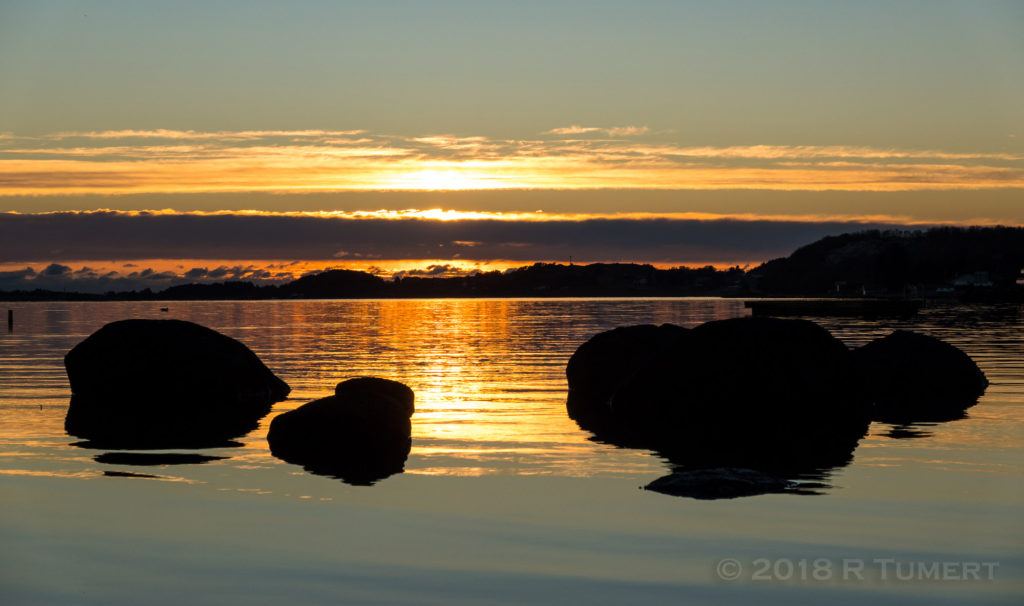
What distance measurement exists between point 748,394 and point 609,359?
10.1 meters

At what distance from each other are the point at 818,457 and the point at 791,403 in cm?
302

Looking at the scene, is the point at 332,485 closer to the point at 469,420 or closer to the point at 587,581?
the point at 587,581

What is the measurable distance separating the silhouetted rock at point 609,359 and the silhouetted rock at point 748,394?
22.7 ft

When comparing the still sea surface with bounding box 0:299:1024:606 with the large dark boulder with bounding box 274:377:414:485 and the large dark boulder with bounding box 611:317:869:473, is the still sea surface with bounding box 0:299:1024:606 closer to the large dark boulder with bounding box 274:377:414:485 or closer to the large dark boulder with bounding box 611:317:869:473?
the large dark boulder with bounding box 274:377:414:485

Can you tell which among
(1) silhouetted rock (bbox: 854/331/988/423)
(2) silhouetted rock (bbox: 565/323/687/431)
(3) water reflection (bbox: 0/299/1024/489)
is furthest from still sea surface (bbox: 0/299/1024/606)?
(2) silhouetted rock (bbox: 565/323/687/431)

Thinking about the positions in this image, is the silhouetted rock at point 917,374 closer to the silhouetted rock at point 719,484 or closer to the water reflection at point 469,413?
the water reflection at point 469,413

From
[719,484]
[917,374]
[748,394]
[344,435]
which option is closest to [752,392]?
[748,394]

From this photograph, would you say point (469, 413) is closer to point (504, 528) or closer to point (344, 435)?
point (344, 435)

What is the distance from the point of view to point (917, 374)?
31344 mm

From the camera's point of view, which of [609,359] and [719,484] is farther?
[609,359]

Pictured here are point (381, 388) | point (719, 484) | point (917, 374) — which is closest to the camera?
point (719, 484)

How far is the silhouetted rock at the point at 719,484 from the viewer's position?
A: 50.8ft

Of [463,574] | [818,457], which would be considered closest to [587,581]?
[463,574]

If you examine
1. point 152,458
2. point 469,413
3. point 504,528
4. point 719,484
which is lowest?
point 469,413
